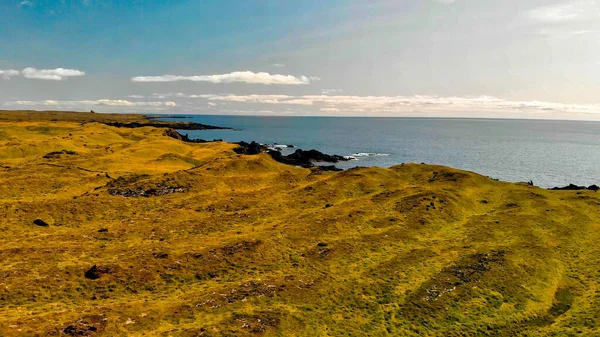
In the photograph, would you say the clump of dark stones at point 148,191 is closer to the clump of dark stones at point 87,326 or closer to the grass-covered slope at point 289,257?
the grass-covered slope at point 289,257

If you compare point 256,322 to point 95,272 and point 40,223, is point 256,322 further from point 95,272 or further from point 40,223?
point 40,223

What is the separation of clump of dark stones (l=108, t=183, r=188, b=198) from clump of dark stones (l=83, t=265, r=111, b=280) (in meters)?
29.4

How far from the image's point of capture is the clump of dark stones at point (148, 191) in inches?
2451

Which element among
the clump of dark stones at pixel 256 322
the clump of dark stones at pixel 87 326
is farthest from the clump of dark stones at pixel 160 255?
the clump of dark stones at pixel 256 322

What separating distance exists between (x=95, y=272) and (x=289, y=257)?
19077 millimetres

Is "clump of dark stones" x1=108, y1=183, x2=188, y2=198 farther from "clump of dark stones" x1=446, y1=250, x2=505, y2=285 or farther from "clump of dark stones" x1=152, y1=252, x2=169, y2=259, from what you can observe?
"clump of dark stones" x1=446, y1=250, x2=505, y2=285

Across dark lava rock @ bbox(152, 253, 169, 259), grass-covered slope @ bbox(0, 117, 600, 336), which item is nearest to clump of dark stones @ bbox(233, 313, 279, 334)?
grass-covered slope @ bbox(0, 117, 600, 336)

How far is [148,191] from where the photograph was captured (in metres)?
64.5

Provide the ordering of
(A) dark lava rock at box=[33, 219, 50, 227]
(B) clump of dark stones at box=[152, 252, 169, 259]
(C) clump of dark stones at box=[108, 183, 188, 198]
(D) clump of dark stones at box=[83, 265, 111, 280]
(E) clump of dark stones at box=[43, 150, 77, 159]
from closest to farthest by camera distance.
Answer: (D) clump of dark stones at box=[83, 265, 111, 280] < (B) clump of dark stones at box=[152, 252, 169, 259] < (A) dark lava rock at box=[33, 219, 50, 227] < (C) clump of dark stones at box=[108, 183, 188, 198] < (E) clump of dark stones at box=[43, 150, 77, 159]

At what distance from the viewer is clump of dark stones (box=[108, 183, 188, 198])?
6225 cm

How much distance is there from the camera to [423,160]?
184500mm

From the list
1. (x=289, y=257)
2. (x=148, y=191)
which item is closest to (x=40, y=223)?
(x=148, y=191)

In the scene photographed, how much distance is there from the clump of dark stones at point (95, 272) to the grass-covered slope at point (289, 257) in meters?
0.11

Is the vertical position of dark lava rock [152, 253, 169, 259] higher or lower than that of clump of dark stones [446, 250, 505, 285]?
higher
